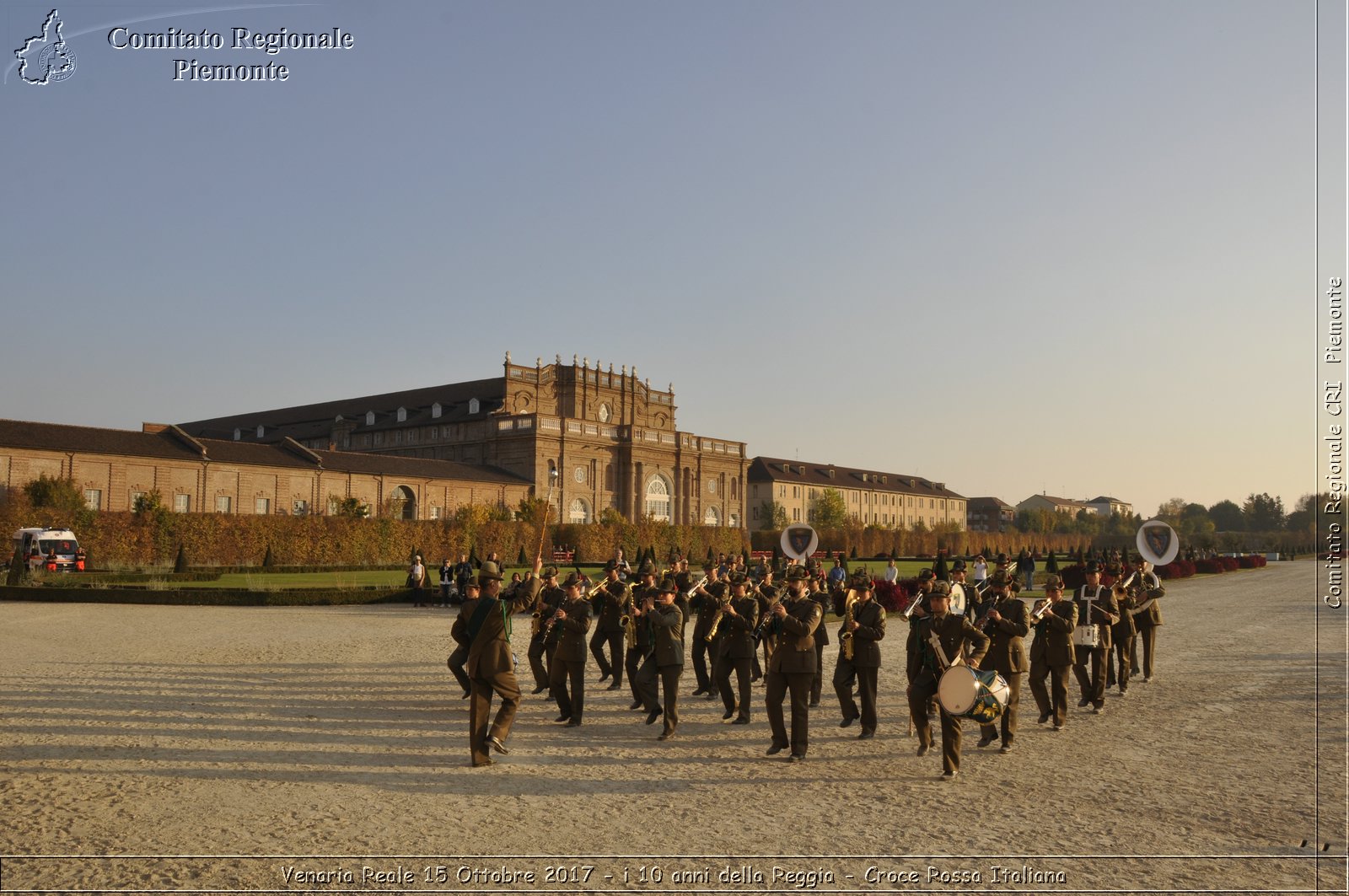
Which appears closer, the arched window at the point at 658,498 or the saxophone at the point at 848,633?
the saxophone at the point at 848,633

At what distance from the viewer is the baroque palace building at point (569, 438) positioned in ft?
247

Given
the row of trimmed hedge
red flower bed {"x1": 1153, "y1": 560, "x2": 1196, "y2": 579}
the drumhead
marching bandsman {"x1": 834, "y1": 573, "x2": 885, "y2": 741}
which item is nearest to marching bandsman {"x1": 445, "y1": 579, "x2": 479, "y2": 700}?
marching bandsman {"x1": 834, "y1": 573, "x2": 885, "y2": 741}

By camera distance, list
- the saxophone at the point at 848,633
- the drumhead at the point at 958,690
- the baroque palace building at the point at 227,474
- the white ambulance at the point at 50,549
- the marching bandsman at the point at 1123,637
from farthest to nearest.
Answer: the baroque palace building at the point at 227,474 < the white ambulance at the point at 50,549 < the marching bandsman at the point at 1123,637 < the saxophone at the point at 848,633 < the drumhead at the point at 958,690

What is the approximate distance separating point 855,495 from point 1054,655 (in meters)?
108

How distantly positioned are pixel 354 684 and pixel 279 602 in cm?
1595

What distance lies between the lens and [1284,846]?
23.6 ft

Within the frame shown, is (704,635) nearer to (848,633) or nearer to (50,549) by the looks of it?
(848,633)

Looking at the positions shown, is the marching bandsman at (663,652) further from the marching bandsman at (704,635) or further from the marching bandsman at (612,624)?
the marching bandsman at (704,635)

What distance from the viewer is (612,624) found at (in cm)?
1416

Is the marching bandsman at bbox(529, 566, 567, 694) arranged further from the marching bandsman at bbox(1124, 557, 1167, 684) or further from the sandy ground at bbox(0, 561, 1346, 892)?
the marching bandsman at bbox(1124, 557, 1167, 684)

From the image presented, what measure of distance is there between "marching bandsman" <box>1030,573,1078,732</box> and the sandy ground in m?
0.37

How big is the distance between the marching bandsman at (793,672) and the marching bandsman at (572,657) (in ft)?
7.82

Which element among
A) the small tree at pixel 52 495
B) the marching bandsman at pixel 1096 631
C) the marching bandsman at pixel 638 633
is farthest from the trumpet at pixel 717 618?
the small tree at pixel 52 495

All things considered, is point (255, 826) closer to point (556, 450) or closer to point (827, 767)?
point (827, 767)
